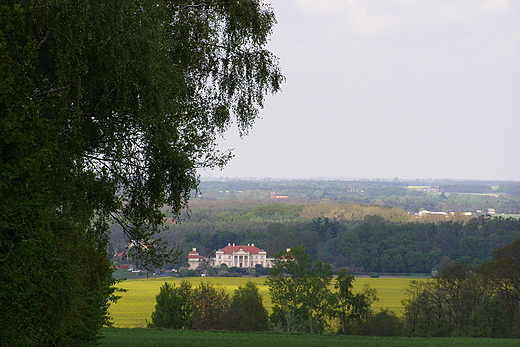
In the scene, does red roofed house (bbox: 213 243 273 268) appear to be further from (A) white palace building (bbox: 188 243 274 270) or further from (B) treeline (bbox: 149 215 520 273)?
(B) treeline (bbox: 149 215 520 273)

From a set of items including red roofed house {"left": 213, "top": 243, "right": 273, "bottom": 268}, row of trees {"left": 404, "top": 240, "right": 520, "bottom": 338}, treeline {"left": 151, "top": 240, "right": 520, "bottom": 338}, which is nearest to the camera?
row of trees {"left": 404, "top": 240, "right": 520, "bottom": 338}

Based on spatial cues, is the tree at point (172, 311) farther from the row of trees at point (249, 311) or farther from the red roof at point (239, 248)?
the red roof at point (239, 248)

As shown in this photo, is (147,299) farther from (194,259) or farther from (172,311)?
(194,259)

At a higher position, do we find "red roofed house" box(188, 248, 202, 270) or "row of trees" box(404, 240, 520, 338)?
"row of trees" box(404, 240, 520, 338)

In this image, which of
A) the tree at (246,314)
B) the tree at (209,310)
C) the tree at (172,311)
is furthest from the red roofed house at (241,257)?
the tree at (172,311)

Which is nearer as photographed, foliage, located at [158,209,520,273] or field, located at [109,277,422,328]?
field, located at [109,277,422,328]

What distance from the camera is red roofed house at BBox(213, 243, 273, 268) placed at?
150625 mm

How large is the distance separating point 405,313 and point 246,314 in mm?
12478

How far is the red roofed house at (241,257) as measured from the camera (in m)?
151

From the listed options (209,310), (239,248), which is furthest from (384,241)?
(209,310)

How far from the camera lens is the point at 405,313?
49.3m

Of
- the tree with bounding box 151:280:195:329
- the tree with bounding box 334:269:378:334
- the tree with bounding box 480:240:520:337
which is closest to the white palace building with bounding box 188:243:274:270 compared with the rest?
the tree with bounding box 334:269:378:334

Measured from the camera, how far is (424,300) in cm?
4909

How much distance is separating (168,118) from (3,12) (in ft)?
A: 11.9
